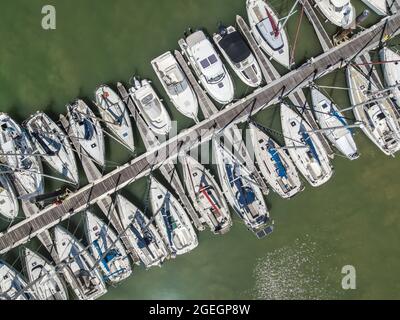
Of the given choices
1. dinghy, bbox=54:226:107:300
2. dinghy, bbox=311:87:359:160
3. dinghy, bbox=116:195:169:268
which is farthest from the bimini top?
dinghy, bbox=54:226:107:300

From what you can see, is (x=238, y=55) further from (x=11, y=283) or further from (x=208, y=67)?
(x=11, y=283)

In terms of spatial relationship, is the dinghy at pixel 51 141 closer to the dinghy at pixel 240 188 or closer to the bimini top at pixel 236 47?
the dinghy at pixel 240 188

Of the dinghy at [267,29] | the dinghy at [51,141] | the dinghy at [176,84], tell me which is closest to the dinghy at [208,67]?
the dinghy at [176,84]

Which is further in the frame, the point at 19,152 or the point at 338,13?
the point at 19,152

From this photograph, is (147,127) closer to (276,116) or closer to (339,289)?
(276,116)

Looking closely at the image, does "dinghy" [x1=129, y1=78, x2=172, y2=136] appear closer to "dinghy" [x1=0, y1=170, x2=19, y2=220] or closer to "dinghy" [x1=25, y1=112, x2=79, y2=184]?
"dinghy" [x1=25, y1=112, x2=79, y2=184]

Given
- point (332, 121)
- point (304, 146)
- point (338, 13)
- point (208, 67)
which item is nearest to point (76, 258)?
point (208, 67)

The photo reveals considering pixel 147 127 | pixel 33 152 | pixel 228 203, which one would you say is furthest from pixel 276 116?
pixel 33 152
